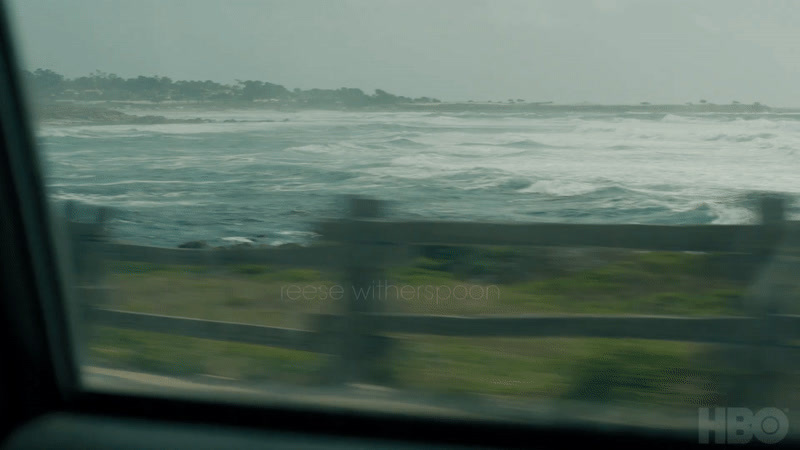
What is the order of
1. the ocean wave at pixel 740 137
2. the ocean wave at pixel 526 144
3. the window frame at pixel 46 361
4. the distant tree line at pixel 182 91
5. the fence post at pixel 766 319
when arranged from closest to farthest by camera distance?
the fence post at pixel 766 319, the ocean wave at pixel 740 137, the window frame at pixel 46 361, the ocean wave at pixel 526 144, the distant tree line at pixel 182 91

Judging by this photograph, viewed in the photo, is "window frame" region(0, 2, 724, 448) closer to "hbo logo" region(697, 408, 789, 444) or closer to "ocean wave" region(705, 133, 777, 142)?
"hbo logo" region(697, 408, 789, 444)

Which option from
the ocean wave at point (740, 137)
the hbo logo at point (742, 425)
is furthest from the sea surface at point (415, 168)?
the hbo logo at point (742, 425)

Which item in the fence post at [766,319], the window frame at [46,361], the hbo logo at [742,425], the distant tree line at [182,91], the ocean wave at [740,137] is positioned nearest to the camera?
the hbo logo at [742,425]

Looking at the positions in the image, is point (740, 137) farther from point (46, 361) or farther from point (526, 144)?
point (46, 361)

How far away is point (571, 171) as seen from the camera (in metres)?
3.22

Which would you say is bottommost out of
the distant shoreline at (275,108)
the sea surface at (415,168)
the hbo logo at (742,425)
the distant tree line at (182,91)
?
the hbo logo at (742,425)

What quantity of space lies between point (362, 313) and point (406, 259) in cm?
30

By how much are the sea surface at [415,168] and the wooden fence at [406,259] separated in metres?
0.05

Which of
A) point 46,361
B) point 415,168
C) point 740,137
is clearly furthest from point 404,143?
point 46,361

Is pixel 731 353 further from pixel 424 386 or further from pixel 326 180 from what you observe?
pixel 326 180

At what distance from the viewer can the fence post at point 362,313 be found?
3.33 meters

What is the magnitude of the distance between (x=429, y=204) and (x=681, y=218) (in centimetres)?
97

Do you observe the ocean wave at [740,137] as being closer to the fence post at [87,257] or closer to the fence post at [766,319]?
the fence post at [766,319]

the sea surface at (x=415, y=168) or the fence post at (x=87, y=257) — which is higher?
the sea surface at (x=415, y=168)
